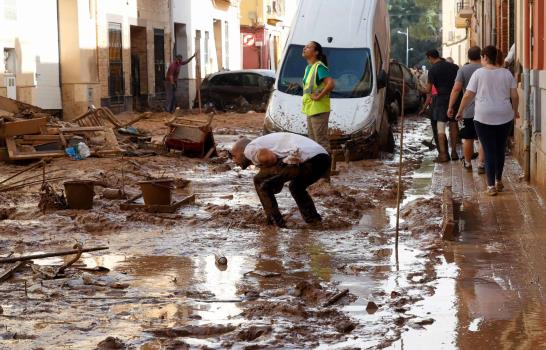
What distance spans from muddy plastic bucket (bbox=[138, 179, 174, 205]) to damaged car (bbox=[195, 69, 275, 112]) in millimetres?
27039

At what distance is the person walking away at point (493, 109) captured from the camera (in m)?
13.8

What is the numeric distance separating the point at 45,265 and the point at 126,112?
95.2 ft

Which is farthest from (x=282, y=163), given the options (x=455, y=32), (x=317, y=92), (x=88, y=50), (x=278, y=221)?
(x=455, y=32)

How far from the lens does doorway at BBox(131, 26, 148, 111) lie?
41.4m

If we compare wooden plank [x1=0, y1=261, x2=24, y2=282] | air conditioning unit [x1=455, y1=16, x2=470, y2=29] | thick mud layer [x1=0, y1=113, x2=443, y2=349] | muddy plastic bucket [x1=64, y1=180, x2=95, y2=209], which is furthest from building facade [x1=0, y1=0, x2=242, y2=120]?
wooden plank [x1=0, y1=261, x2=24, y2=282]

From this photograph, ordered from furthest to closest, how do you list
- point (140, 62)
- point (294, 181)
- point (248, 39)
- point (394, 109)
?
point (248, 39) < point (140, 62) < point (394, 109) < point (294, 181)

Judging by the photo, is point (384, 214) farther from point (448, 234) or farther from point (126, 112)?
point (126, 112)

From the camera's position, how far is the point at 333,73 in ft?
66.0

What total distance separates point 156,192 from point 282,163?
2034 millimetres

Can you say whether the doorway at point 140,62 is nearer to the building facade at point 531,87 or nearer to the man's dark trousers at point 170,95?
the man's dark trousers at point 170,95

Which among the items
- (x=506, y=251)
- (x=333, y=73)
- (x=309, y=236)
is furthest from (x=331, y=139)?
(x=506, y=251)

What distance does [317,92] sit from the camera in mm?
15281

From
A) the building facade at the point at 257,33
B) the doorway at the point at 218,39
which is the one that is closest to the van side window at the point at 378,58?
the doorway at the point at 218,39

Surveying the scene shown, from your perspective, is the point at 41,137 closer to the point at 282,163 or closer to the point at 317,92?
the point at 317,92
